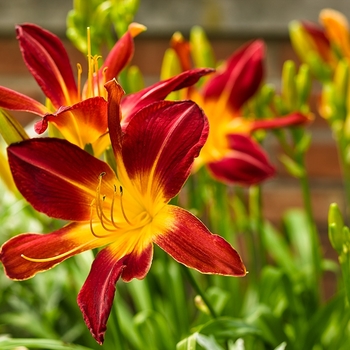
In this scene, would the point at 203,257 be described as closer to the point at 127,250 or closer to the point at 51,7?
the point at 127,250

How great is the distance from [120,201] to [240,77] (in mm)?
246

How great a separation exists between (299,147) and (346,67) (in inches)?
3.0

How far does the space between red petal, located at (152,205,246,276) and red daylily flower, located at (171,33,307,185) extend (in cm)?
20

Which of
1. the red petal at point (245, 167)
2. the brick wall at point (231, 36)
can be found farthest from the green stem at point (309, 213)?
the brick wall at point (231, 36)

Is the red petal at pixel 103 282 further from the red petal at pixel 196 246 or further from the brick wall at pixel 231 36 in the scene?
the brick wall at pixel 231 36

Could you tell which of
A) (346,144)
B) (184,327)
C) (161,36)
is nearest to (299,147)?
(346,144)

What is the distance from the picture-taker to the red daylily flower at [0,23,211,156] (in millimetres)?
331

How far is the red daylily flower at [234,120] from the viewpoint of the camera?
53 centimetres

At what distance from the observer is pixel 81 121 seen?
336 mm

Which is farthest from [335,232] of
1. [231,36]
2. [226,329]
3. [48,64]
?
[231,36]

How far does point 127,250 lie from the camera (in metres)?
0.35

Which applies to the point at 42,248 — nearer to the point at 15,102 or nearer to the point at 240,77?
the point at 15,102

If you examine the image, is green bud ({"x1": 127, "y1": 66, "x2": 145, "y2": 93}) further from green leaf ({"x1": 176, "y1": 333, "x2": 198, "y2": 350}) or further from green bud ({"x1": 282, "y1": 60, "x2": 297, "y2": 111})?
green leaf ({"x1": 176, "y1": 333, "x2": 198, "y2": 350})

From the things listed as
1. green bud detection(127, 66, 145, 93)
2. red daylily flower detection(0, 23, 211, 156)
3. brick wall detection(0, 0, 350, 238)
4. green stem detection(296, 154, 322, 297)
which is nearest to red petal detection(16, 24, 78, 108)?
red daylily flower detection(0, 23, 211, 156)
